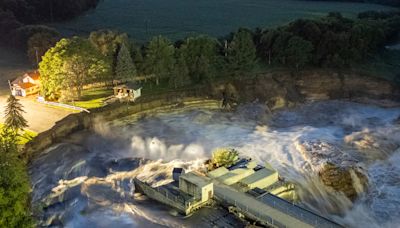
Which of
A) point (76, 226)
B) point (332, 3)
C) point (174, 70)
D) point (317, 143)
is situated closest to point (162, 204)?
point (76, 226)

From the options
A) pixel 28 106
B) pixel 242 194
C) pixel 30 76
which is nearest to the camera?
pixel 242 194

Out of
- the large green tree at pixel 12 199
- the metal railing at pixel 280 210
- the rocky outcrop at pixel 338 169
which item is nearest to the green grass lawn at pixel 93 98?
the rocky outcrop at pixel 338 169

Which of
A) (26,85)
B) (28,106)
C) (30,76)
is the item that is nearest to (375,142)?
(28,106)

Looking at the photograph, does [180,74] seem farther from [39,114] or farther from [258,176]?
[258,176]

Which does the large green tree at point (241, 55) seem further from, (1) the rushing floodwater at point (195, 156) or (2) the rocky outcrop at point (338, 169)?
(2) the rocky outcrop at point (338, 169)

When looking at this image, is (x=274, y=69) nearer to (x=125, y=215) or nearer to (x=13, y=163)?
(x=125, y=215)

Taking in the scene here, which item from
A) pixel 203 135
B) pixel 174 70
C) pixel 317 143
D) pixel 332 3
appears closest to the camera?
pixel 317 143

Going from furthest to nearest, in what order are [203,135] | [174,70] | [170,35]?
[170,35] → [174,70] → [203,135]
